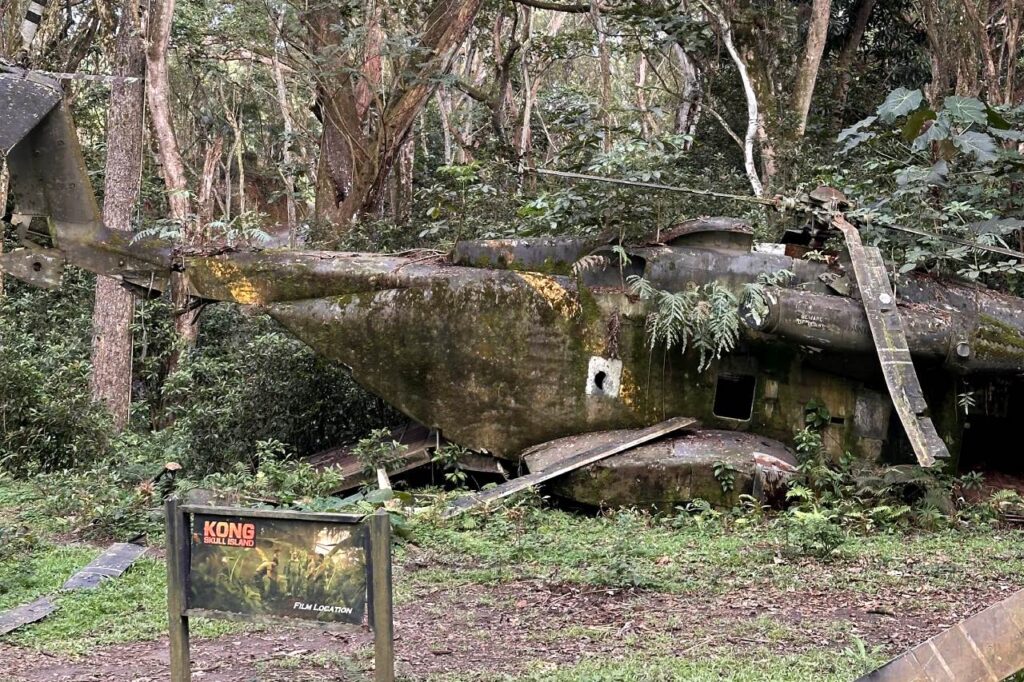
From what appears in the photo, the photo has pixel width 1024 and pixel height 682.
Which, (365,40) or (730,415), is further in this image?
(365,40)

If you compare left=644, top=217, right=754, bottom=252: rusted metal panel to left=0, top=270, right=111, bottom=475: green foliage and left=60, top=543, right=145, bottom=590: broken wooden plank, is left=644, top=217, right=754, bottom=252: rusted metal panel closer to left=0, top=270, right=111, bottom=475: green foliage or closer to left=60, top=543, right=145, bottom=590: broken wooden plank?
left=60, top=543, right=145, bottom=590: broken wooden plank

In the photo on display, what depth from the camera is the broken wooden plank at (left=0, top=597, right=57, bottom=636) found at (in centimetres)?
698

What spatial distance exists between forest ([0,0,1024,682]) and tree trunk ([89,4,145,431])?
0.17 ft

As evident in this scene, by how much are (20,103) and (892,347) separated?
9326 millimetres

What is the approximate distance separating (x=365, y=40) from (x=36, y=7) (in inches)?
184

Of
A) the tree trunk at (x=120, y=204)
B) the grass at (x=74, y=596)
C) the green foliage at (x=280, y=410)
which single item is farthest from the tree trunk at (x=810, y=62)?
the grass at (x=74, y=596)

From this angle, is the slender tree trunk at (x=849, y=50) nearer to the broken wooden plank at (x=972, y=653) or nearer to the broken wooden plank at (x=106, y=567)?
the broken wooden plank at (x=106, y=567)

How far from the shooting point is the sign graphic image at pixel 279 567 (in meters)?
4.70

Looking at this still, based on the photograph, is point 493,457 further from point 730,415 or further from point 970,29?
point 970,29

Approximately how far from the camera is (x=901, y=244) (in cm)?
1190

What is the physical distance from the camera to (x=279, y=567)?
4.80 m

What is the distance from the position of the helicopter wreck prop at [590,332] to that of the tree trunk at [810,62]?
22.1 ft

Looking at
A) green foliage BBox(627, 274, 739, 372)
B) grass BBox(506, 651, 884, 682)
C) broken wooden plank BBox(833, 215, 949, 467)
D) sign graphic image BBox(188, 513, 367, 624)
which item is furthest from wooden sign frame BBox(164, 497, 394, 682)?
broken wooden plank BBox(833, 215, 949, 467)

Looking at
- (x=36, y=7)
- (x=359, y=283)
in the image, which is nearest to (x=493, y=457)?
(x=359, y=283)
